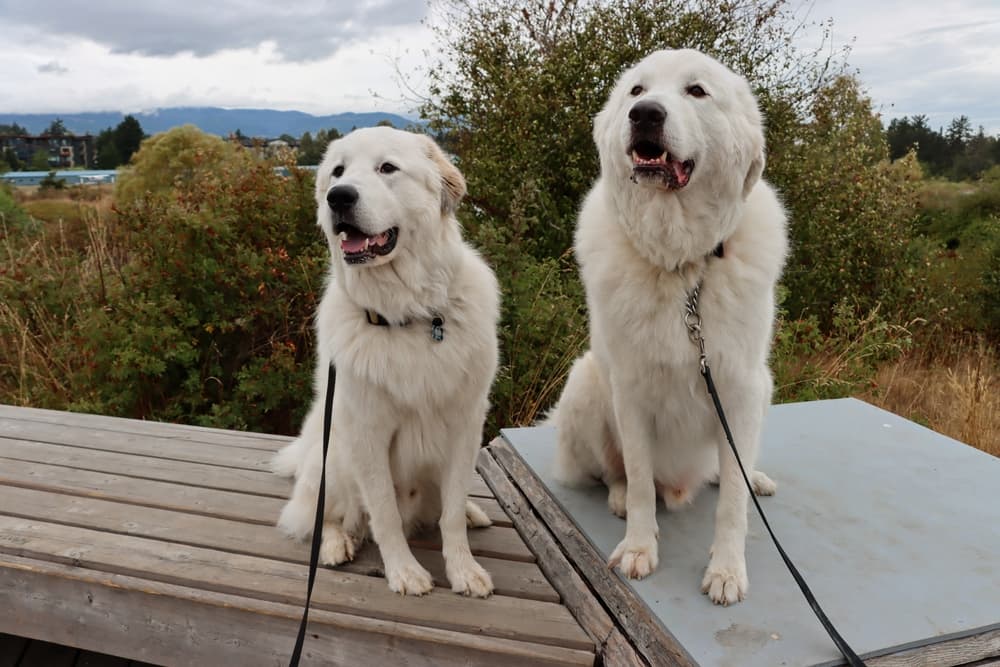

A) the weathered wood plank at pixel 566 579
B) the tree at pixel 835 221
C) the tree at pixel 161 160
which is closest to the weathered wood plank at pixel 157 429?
the weathered wood plank at pixel 566 579

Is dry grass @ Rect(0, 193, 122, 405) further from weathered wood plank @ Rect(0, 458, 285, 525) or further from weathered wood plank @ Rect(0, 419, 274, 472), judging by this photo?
weathered wood plank @ Rect(0, 458, 285, 525)

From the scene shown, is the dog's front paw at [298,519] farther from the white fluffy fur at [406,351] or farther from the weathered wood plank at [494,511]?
the weathered wood plank at [494,511]

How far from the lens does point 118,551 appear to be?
2.32 metres

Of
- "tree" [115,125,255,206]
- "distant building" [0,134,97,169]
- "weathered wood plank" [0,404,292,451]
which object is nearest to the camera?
"weathered wood plank" [0,404,292,451]

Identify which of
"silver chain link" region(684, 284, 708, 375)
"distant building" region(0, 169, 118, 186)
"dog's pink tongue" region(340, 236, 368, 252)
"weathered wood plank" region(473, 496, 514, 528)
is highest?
"dog's pink tongue" region(340, 236, 368, 252)

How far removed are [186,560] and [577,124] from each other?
4542 millimetres

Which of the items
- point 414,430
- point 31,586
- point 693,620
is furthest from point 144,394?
point 693,620

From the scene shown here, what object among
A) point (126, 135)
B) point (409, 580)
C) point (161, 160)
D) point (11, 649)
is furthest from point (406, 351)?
point (126, 135)

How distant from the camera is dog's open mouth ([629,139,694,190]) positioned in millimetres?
1826

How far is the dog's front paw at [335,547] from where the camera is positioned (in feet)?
7.52

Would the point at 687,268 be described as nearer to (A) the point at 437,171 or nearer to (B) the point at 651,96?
(B) the point at 651,96


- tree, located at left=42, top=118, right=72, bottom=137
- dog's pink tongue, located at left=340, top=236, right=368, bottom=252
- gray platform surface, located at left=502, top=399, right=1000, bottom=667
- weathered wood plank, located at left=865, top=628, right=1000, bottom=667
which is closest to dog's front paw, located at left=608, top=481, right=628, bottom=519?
gray platform surface, located at left=502, top=399, right=1000, bottom=667

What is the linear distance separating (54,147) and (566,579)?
2231 centimetres

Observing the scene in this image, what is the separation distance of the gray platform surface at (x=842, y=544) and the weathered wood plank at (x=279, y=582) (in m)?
0.33
